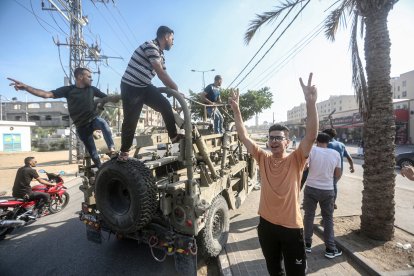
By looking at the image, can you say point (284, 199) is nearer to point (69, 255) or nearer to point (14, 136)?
point (69, 255)

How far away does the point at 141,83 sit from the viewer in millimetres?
2982


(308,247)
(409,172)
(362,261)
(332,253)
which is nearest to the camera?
(409,172)

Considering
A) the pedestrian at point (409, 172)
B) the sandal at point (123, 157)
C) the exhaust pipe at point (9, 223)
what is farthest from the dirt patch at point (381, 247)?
the exhaust pipe at point (9, 223)

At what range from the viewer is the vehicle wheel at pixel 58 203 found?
6.43 metres

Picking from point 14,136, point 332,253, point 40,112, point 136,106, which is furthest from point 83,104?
point 40,112

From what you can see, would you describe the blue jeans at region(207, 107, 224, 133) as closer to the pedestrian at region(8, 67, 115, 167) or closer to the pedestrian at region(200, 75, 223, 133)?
the pedestrian at region(200, 75, 223, 133)

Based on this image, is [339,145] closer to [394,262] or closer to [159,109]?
[394,262]

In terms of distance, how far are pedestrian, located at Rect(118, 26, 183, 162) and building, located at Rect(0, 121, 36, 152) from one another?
32461 millimetres

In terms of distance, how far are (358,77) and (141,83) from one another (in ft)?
13.3

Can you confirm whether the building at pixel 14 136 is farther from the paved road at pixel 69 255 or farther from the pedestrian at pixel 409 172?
the pedestrian at pixel 409 172

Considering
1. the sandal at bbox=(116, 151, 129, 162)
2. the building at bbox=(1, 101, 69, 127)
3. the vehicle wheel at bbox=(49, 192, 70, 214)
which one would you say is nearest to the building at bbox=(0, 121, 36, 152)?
the building at bbox=(1, 101, 69, 127)

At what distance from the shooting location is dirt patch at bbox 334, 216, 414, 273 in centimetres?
338

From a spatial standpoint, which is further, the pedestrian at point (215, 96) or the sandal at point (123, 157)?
the pedestrian at point (215, 96)

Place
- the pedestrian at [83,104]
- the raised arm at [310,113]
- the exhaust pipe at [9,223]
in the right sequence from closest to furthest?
the raised arm at [310,113] → the pedestrian at [83,104] → the exhaust pipe at [9,223]
